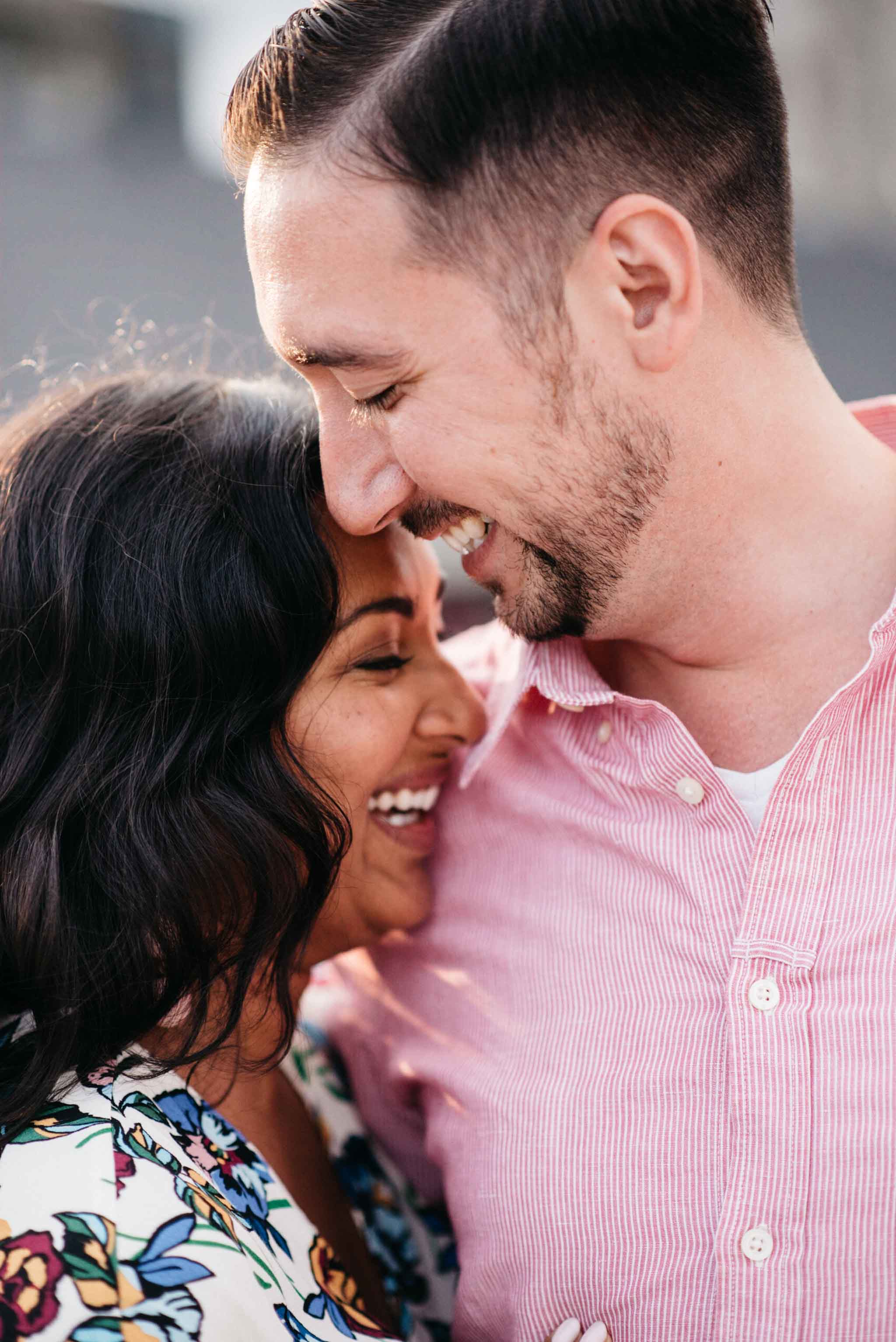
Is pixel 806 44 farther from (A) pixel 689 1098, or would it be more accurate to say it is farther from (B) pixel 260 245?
(A) pixel 689 1098

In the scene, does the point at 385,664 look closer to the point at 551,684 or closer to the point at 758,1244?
the point at 551,684

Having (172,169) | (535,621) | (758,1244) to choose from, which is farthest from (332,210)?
(172,169)

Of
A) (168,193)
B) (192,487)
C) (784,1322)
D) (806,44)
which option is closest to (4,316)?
(168,193)

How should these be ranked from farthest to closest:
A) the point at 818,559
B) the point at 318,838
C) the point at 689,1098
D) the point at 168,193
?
the point at 168,193 < the point at 318,838 < the point at 818,559 < the point at 689,1098

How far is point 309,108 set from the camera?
4.44 ft

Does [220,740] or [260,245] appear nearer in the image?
[260,245]

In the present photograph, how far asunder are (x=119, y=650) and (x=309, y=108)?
0.70 metres

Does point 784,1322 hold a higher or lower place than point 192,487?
lower

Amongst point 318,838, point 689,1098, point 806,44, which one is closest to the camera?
point 689,1098

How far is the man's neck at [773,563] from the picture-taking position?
56.4 inches

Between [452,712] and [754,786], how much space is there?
508 mm

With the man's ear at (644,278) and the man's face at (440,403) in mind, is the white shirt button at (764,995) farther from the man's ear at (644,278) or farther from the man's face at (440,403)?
the man's ear at (644,278)

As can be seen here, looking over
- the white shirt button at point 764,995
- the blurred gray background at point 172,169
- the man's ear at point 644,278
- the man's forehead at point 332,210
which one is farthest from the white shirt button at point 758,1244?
the blurred gray background at point 172,169

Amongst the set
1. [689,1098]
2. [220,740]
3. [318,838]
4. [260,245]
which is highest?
[260,245]
